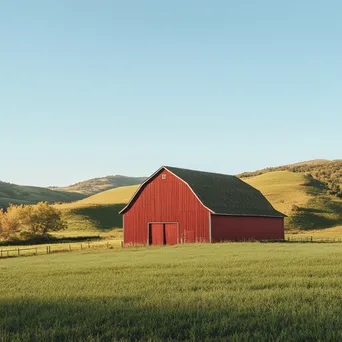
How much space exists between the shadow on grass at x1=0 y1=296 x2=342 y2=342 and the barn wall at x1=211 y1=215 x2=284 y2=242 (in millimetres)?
37608

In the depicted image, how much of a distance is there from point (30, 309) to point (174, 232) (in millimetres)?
39656

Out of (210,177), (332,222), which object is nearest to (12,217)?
(210,177)

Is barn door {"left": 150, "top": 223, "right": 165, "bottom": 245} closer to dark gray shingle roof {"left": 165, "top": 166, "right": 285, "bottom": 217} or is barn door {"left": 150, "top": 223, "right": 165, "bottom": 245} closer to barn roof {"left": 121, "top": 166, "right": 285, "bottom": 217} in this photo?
barn roof {"left": 121, "top": 166, "right": 285, "bottom": 217}

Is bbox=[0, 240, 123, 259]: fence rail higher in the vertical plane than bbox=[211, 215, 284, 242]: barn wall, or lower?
lower

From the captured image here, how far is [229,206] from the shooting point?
51719 millimetres

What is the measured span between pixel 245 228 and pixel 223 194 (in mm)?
4374

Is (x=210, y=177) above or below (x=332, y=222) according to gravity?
above

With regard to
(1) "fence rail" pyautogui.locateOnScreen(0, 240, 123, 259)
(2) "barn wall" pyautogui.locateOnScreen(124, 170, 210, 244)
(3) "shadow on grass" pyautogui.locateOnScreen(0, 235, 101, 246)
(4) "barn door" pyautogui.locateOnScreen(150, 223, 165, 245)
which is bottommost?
(3) "shadow on grass" pyautogui.locateOnScreen(0, 235, 101, 246)


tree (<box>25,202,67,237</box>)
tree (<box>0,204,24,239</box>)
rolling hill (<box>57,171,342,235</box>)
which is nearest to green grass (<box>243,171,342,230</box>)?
rolling hill (<box>57,171,342,235</box>)

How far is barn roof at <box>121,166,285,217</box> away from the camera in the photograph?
49.8 metres

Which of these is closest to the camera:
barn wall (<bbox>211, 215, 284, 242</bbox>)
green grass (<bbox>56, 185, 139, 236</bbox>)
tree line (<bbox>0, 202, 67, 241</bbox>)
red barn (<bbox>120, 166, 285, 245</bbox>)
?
barn wall (<bbox>211, 215, 284, 242</bbox>)

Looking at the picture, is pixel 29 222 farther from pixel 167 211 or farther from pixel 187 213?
pixel 187 213

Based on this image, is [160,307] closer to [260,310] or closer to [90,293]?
[260,310]

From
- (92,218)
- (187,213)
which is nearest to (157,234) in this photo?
(187,213)
